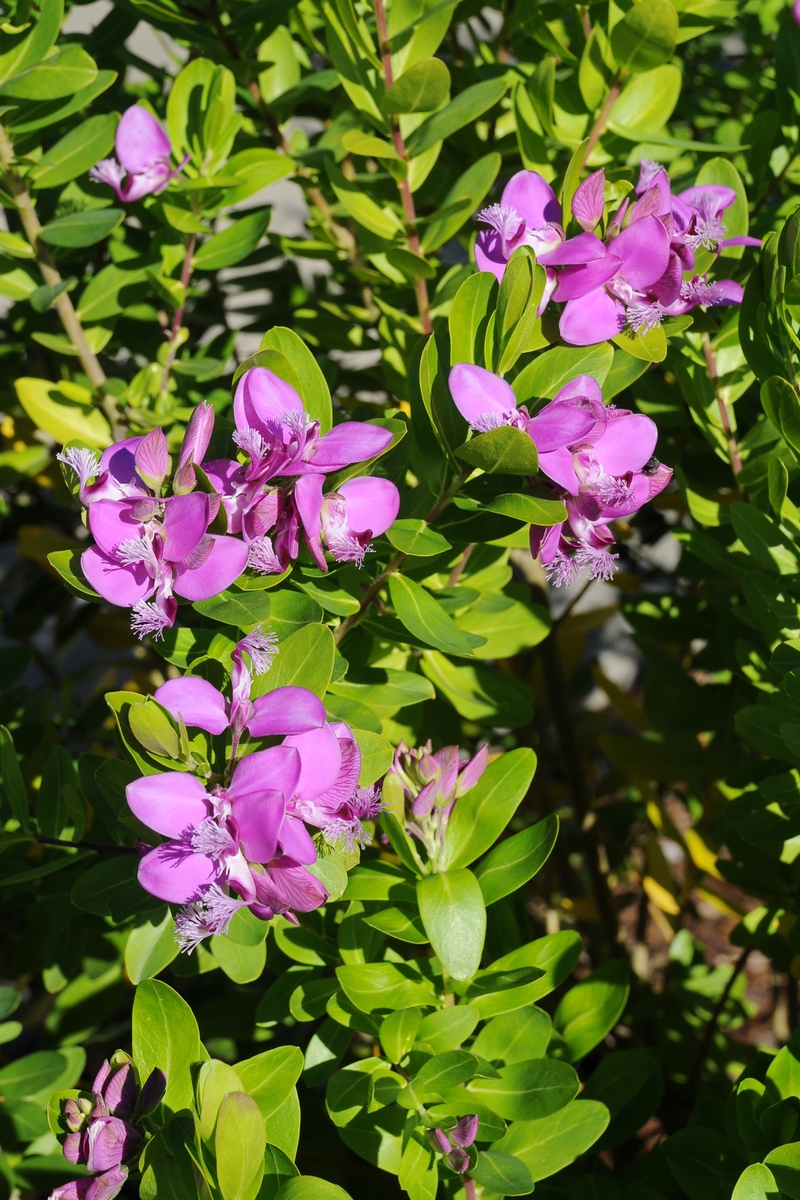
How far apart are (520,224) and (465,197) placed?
251 mm

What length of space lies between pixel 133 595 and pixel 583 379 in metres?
0.35

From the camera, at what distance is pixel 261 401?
2.33 ft

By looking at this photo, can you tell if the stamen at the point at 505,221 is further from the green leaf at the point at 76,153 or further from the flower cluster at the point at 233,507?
the green leaf at the point at 76,153

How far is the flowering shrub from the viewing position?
2.27ft

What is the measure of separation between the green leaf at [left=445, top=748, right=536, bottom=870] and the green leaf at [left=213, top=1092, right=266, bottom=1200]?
311 millimetres

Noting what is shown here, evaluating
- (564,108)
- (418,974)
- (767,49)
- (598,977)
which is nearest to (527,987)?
(418,974)

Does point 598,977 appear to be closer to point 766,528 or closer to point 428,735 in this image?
point 428,735

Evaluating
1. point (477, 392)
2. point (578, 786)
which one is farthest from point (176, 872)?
point (578, 786)

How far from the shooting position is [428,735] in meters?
1.21

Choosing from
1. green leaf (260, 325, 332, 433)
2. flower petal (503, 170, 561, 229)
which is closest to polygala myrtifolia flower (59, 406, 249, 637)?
green leaf (260, 325, 332, 433)

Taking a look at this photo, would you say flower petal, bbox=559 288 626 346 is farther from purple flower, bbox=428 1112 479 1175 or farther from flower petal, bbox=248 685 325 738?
purple flower, bbox=428 1112 479 1175

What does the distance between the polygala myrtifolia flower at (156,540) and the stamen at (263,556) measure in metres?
0.03

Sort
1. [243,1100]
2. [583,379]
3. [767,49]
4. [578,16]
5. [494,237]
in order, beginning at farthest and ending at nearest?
1. [767,49]
2. [578,16]
3. [494,237]
4. [583,379]
5. [243,1100]

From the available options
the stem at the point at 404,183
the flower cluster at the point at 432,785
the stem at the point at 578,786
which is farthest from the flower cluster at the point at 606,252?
the stem at the point at 578,786
